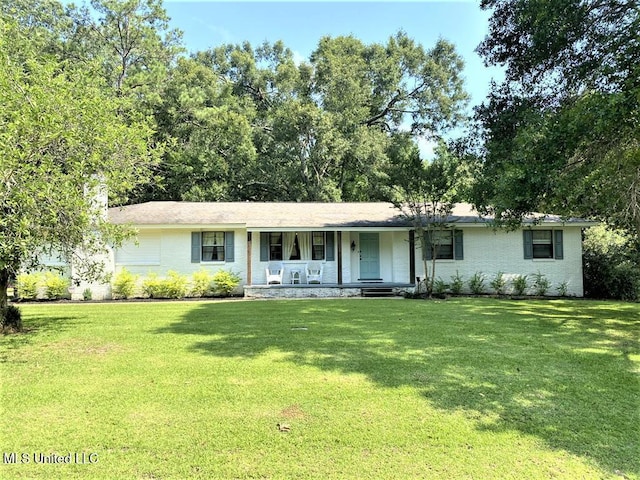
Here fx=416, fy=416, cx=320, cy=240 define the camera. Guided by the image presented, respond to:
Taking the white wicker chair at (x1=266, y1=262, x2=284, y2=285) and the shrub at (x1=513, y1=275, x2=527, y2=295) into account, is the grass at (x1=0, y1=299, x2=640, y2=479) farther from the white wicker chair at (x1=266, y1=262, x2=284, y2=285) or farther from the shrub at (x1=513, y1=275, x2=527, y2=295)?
the shrub at (x1=513, y1=275, x2=527, y2=295)

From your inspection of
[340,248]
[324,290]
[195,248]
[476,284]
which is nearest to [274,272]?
[324,290]

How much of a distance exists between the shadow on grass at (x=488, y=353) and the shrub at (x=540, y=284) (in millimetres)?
3507

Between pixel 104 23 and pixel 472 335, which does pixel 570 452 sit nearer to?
pixel 472 335

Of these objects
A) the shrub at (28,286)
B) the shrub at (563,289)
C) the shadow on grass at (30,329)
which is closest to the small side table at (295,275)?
the shadow on grass at (30,329)

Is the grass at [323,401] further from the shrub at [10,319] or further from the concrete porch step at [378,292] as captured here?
the concrete porch step at [378,292]

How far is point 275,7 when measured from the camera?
40.0ft

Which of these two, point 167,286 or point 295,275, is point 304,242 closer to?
point 295,275

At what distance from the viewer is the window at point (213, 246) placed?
605 inches

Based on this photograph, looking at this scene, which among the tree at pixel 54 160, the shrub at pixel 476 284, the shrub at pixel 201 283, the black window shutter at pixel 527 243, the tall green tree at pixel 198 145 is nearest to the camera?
the tree at pixel 54 160

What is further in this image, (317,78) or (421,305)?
(317,78)

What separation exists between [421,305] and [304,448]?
894cm

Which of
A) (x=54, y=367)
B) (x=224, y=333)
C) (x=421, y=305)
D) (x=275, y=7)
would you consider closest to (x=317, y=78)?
(x=275, y=7)

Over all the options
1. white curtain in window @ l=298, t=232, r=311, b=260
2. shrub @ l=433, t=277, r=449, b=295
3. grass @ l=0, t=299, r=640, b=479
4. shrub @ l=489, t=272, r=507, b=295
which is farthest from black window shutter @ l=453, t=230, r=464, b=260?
grass @ l=0, t=299, r=640, b=479

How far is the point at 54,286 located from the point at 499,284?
51.3ft
